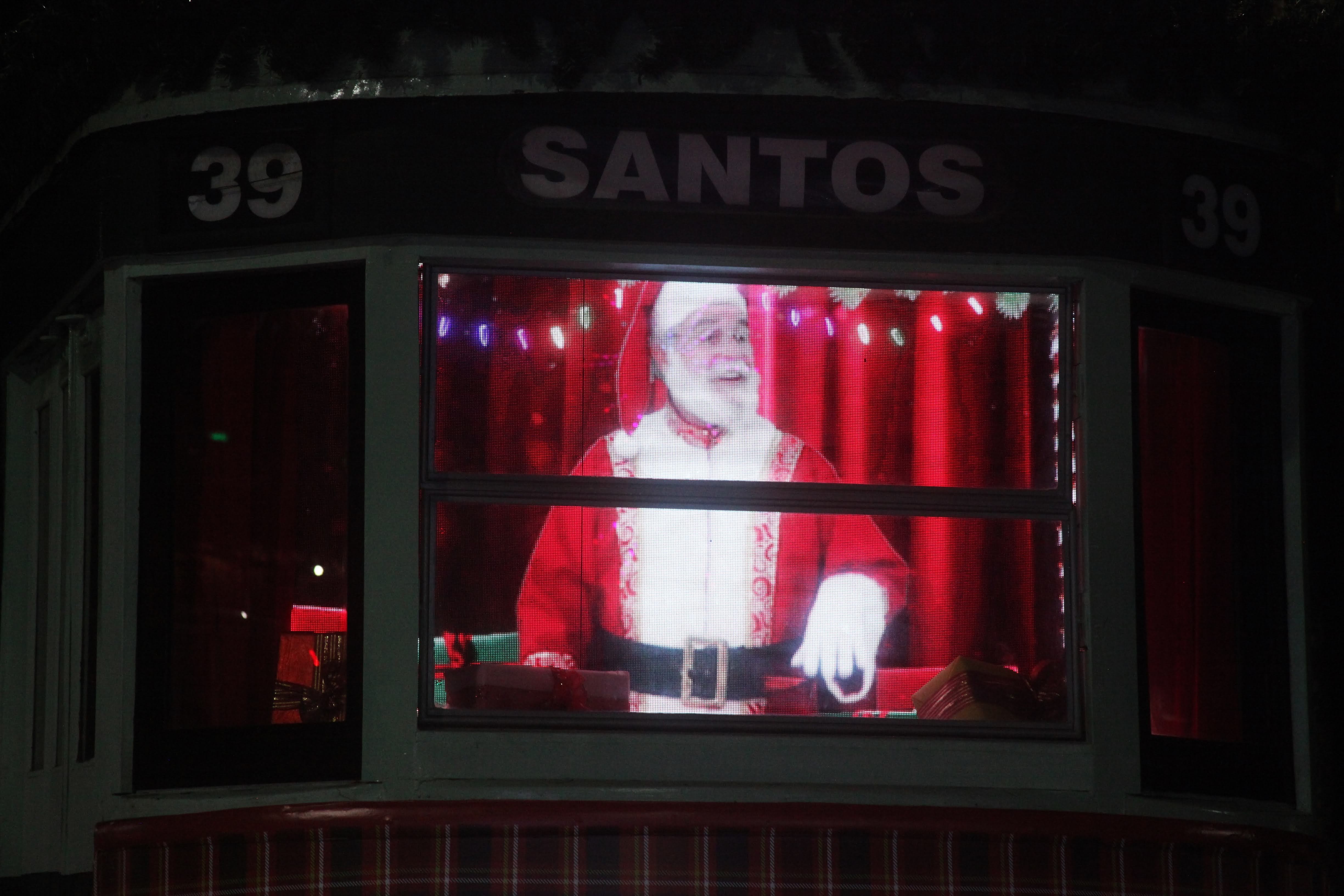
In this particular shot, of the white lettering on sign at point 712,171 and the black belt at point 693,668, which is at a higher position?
the white lettering on sign at point 712,171

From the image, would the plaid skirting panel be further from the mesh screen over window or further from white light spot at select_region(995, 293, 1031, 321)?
white light spot at select_region(995, 293, 1031, 321)

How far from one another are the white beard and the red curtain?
1132 millimetres

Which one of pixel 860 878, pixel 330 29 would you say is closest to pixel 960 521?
pixel 860 878

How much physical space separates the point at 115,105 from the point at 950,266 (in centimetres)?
252

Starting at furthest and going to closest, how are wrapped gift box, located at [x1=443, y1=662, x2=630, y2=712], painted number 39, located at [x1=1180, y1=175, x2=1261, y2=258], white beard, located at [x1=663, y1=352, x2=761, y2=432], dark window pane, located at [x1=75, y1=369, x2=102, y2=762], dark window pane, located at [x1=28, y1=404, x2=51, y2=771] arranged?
dark window pane, located at [x1=28, y1=404, x2=51, y2=771]
dark window pane, located at [x1=75, y1=369, x2=102, y2=762]
painted number 39, located at [x1=1180, y1=175, x2=1261, y2=258]
white beard, located at [x1=663, y1=352, x2=761, y2=432]
wrapped gift box, located at [x1=443, y1=662, x2=630, y2=712]

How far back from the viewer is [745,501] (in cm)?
512

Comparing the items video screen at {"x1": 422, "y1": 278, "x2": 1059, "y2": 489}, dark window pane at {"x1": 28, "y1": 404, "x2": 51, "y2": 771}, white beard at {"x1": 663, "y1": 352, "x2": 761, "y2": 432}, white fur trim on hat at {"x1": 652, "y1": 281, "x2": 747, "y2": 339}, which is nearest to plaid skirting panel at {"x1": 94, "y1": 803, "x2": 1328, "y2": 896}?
video screen at {"x1": 422, "y1": 278, "x2": 1059, "y2": 489}

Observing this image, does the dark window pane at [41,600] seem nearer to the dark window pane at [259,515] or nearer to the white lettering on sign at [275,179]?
the dark window pane at [259,515]

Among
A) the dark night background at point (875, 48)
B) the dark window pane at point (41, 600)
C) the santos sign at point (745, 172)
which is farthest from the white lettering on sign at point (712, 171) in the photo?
the dark window pane at point (41, 600)

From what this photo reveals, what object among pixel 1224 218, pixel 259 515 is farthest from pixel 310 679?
pixel 1224 218

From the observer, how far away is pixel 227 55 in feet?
17.1

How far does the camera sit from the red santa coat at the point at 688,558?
5.07m

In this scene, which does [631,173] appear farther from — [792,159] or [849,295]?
[849,295]

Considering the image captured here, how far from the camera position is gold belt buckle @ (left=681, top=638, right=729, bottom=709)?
16.5 feet
